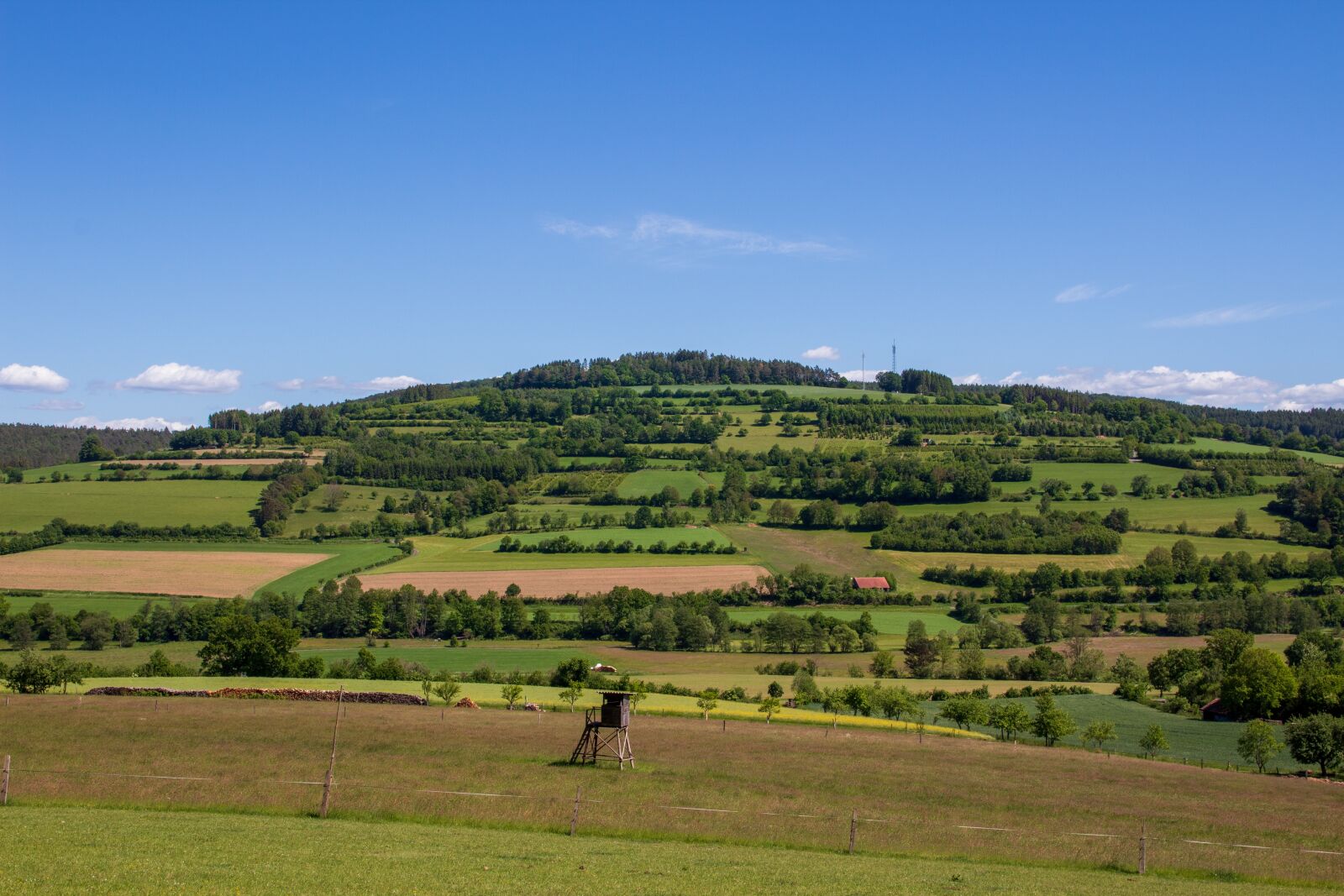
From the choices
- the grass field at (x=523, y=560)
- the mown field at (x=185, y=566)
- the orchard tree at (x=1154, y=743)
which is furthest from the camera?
the grass field at (x=523, y=560)

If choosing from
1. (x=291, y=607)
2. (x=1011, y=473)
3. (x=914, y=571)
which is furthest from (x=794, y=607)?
(x=1011, y=473)

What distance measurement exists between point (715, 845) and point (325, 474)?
155917mm

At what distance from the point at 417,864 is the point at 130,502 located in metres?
147

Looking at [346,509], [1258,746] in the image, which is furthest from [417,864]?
[346,509]

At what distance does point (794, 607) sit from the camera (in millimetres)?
113500

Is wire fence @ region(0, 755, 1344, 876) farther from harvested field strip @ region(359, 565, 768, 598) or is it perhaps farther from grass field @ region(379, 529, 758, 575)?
grass field @ region(379, 529, 758, 575)

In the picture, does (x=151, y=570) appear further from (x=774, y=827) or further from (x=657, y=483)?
(x=774, y=827)

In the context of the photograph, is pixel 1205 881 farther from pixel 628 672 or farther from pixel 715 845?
pixel 628 672

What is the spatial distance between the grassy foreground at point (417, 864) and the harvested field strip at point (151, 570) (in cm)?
8903

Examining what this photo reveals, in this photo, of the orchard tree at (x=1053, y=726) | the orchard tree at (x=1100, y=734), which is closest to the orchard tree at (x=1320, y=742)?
the orchard tree at (x=1100, y=734)

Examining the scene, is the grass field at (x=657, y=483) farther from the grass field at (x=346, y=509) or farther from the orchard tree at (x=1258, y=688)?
the orchard tree at (x=1258, y=688)

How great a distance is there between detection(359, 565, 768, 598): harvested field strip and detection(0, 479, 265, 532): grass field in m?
43.5

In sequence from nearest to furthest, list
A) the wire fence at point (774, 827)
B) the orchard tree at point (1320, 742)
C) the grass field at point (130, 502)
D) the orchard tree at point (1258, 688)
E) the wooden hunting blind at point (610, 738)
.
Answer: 1. the wire fence at point (774, 827)
2. the wooden hunting blind at point (610, 738)
3. the orchard tree at point (1320, 742)
4. the orchard tree at point (1258, 688)
5. the grass field at point (130, 502)

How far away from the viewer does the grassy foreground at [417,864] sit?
18172 mm
